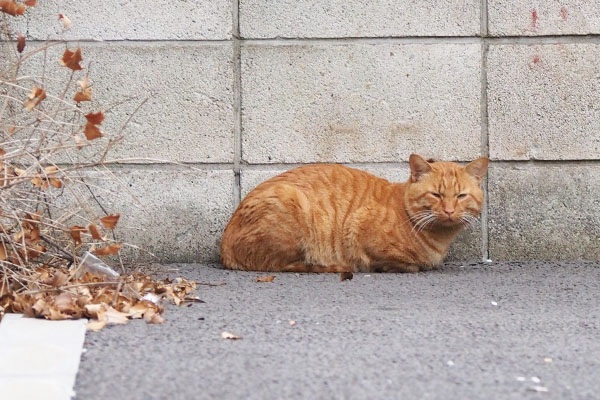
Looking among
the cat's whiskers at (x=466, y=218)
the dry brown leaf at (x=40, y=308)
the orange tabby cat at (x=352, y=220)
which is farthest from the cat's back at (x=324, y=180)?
the dry brown leaf at (x=40, y=308)

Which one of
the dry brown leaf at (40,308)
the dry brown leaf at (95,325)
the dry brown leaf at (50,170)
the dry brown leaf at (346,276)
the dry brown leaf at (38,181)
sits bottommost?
the dry brown leaf at (95,325)

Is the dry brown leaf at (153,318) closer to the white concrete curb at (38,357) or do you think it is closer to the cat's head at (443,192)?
the white concrete curb at (38,357)

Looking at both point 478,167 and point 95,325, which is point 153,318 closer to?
point 95,325

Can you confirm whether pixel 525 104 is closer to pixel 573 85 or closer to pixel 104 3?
pixel 573 85

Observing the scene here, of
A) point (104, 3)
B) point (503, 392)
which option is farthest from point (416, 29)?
point (503, 392)

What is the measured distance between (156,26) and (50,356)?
2960 millimetres

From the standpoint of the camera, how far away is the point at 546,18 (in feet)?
17.5

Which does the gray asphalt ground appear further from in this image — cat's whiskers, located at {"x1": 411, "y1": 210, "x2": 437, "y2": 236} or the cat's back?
the cat's back

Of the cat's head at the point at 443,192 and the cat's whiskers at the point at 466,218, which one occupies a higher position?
the cat's head at the point at 443,192


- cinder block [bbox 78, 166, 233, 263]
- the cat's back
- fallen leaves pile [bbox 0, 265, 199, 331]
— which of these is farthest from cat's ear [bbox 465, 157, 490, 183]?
fallen leaves pile [bbox 0, 265, 199, 331]

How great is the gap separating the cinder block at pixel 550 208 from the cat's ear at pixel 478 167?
1.08ft

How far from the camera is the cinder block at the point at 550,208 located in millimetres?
5355

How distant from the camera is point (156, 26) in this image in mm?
5309

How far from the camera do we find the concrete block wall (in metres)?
5.31
